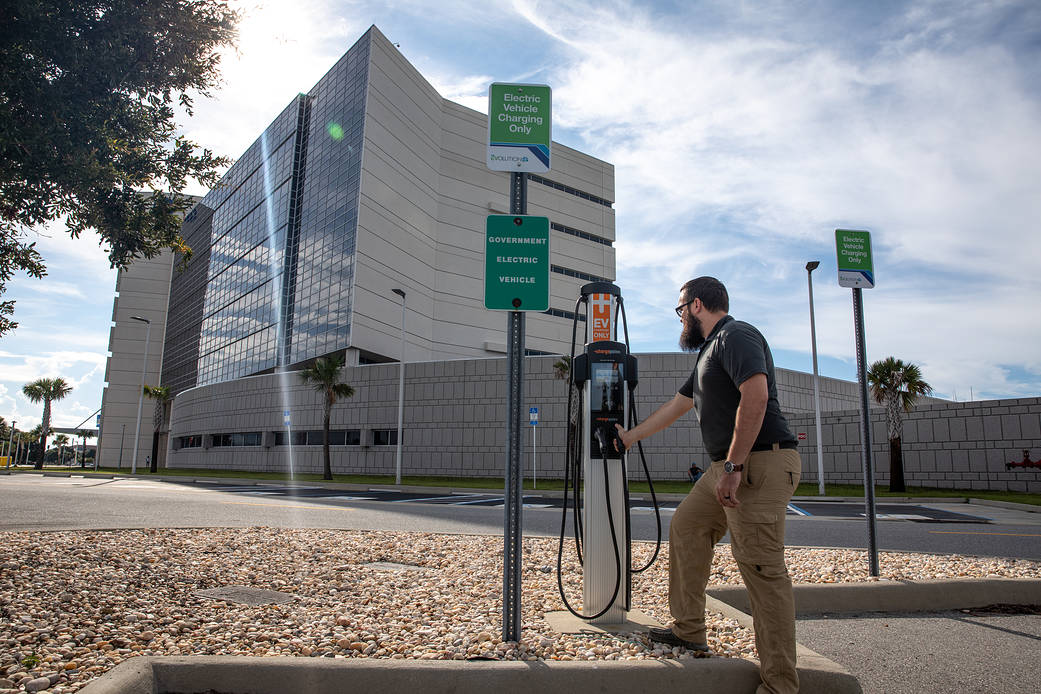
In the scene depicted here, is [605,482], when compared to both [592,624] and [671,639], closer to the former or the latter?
[592,624]

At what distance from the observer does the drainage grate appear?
14.1 feet

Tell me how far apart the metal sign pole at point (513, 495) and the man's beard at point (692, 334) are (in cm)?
93

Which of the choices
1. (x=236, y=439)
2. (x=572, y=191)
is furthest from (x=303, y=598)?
(x=572, y=191)

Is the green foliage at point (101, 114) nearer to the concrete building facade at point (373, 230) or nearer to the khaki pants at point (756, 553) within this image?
the khaki pants at point (756, 553)

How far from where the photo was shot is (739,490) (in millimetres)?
2988

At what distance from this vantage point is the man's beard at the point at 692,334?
3.51 metres

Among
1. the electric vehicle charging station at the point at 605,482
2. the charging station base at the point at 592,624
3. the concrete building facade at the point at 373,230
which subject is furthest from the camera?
the concrete building facade at the point at 373,230

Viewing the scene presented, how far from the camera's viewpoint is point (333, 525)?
32.7 feet

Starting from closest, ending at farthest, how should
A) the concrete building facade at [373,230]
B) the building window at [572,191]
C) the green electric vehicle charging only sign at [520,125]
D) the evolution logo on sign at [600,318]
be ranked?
the green electric vehicle charging only sign at [520,125], the evolution logo on sign at [600,318], the concrete building facade at [373,230], the building window at [572,191]

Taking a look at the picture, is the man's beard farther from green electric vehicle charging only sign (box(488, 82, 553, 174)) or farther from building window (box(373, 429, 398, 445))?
building window (box(373, 429, 398, 445))

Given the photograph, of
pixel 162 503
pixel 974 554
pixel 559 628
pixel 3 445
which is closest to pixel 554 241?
pixel 162 503

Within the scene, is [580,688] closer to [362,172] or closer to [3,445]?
[362,172]

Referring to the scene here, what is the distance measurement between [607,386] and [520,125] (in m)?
1.67

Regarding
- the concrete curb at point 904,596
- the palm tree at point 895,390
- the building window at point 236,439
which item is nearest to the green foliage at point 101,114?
the concrete curb at point 904,596
